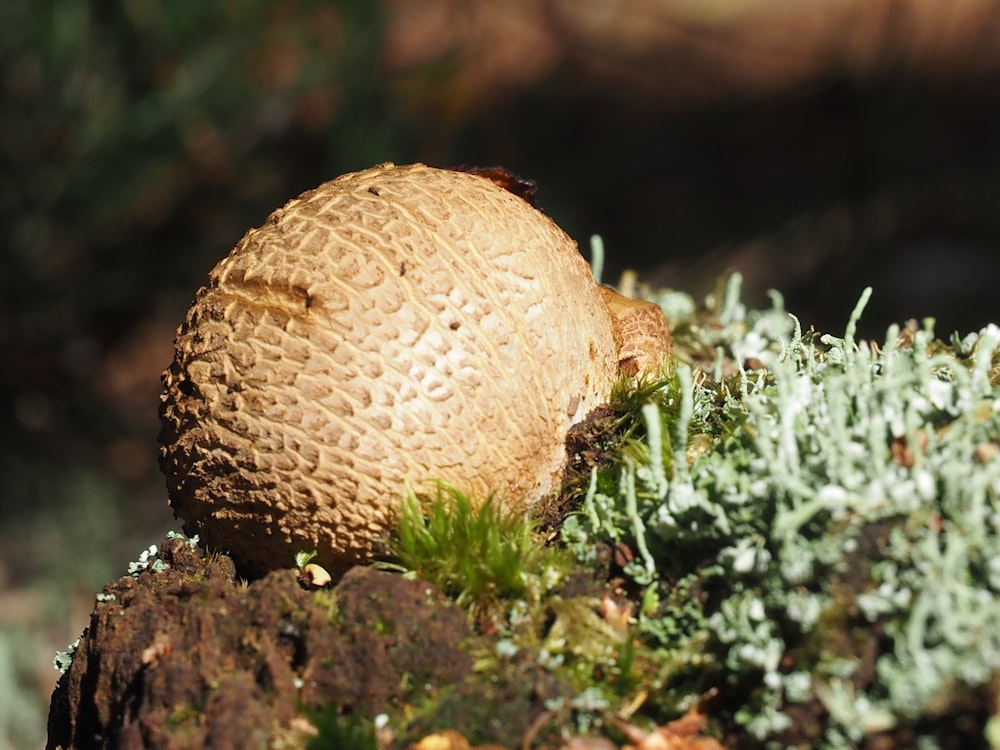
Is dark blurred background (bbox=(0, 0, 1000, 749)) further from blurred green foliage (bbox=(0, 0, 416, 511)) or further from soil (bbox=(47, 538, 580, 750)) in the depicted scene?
soil (bbox=(47, 538, 580, 750))

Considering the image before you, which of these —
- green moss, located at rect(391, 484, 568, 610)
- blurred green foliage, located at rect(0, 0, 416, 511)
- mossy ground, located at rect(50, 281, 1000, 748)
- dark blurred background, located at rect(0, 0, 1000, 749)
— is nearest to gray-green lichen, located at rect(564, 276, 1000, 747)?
mossy ground, located at rect(50, 281, 1000, 748)

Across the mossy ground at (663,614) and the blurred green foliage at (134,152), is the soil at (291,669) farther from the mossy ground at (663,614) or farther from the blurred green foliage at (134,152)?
the blurred green foliage at (134,152)

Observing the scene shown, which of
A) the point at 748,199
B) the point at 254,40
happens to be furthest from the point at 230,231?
the point at 748,199

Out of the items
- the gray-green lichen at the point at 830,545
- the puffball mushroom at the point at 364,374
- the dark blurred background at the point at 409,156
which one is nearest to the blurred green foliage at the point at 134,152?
the dark blurred background at the point at 409,156

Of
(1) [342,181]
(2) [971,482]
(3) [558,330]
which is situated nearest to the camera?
(2) [971,482]

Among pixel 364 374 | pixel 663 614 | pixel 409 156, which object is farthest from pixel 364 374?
pixel 409 156

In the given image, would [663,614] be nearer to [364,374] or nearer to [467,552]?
[467,552]

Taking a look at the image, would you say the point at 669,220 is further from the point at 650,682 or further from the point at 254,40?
the point at 650,682
